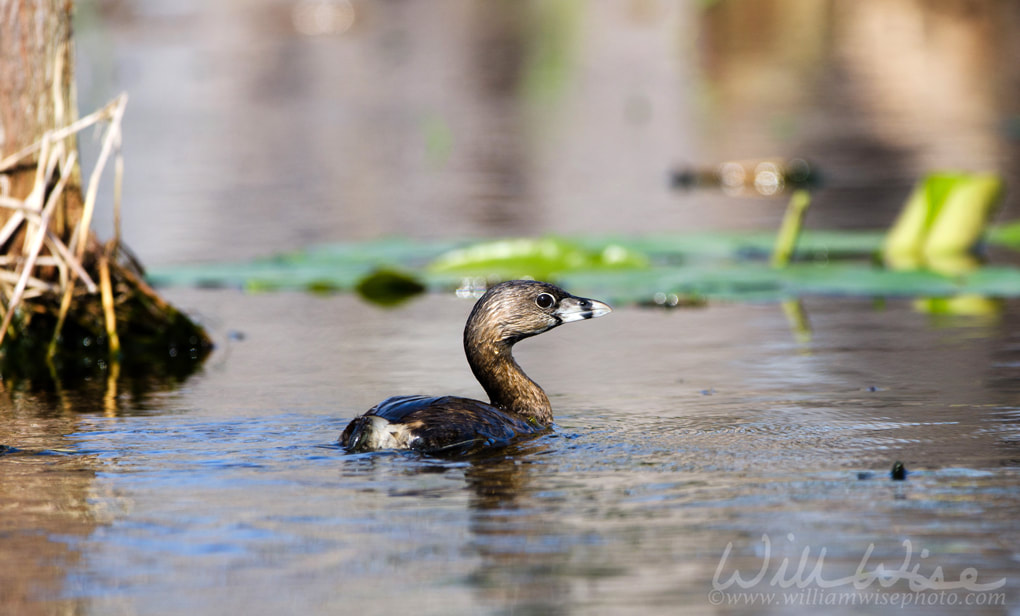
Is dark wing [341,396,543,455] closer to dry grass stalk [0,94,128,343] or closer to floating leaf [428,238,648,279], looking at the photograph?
dry grass stalk [0,94,128,343]

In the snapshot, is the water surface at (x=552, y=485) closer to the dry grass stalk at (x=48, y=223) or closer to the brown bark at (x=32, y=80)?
the dry grass stalk at (x=48, y=223)

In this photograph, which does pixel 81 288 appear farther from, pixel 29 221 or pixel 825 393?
pixel 825 393

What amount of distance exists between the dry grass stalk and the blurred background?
3674 millimetres

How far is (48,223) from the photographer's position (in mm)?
8109

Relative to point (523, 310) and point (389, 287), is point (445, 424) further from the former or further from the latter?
point (389, 287)

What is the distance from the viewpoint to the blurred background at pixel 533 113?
611 inches

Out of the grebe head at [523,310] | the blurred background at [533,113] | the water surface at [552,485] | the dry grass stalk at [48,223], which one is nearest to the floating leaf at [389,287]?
the water surface at [552,485]

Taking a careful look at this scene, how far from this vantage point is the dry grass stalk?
804cm

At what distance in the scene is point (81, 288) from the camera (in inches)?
341

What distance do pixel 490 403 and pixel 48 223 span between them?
8.84 feet

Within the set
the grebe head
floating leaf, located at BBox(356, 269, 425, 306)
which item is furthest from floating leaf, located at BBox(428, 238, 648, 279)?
the grebe head

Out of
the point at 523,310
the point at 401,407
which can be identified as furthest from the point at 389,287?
the point at 401,407

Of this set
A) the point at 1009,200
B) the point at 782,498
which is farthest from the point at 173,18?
the point at 782,498

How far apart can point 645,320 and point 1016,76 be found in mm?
25167
